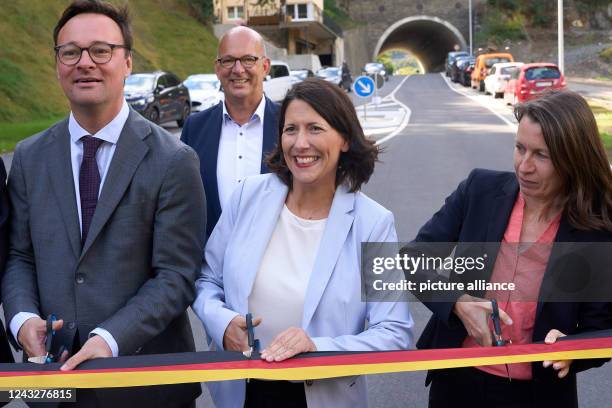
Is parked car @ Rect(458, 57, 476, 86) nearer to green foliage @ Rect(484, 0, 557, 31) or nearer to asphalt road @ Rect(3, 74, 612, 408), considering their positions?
asphalt road @ Rect(3, 74, 612, 408)

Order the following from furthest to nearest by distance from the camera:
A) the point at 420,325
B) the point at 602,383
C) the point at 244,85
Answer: the point at 420,325
the point at 602,383
the point at 244,85

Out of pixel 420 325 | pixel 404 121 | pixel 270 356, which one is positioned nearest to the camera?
pixel 270 356

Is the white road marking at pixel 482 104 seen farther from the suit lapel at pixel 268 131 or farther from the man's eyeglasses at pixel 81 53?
the man's eyeglasses at pixel 81 53

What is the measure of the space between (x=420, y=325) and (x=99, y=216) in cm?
450

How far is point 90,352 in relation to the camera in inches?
110

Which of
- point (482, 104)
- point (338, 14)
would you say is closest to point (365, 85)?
point (482, 104)

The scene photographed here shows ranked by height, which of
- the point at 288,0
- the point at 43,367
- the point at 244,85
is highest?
the point at 288,0

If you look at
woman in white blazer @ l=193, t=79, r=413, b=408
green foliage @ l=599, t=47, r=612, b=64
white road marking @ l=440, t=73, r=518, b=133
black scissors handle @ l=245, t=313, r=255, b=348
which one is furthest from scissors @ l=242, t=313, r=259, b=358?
green foliage @ l=599, t=47, r=612, b=64

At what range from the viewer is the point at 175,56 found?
150 feet

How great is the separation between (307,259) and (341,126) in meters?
0.53

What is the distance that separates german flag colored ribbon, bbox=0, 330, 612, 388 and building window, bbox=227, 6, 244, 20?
6757 cm

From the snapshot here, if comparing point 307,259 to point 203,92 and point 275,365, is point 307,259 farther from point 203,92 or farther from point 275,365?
point 203,92

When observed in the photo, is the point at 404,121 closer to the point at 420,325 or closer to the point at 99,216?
the point at 420,325

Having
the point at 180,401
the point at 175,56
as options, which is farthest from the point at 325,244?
the point at 175,56
